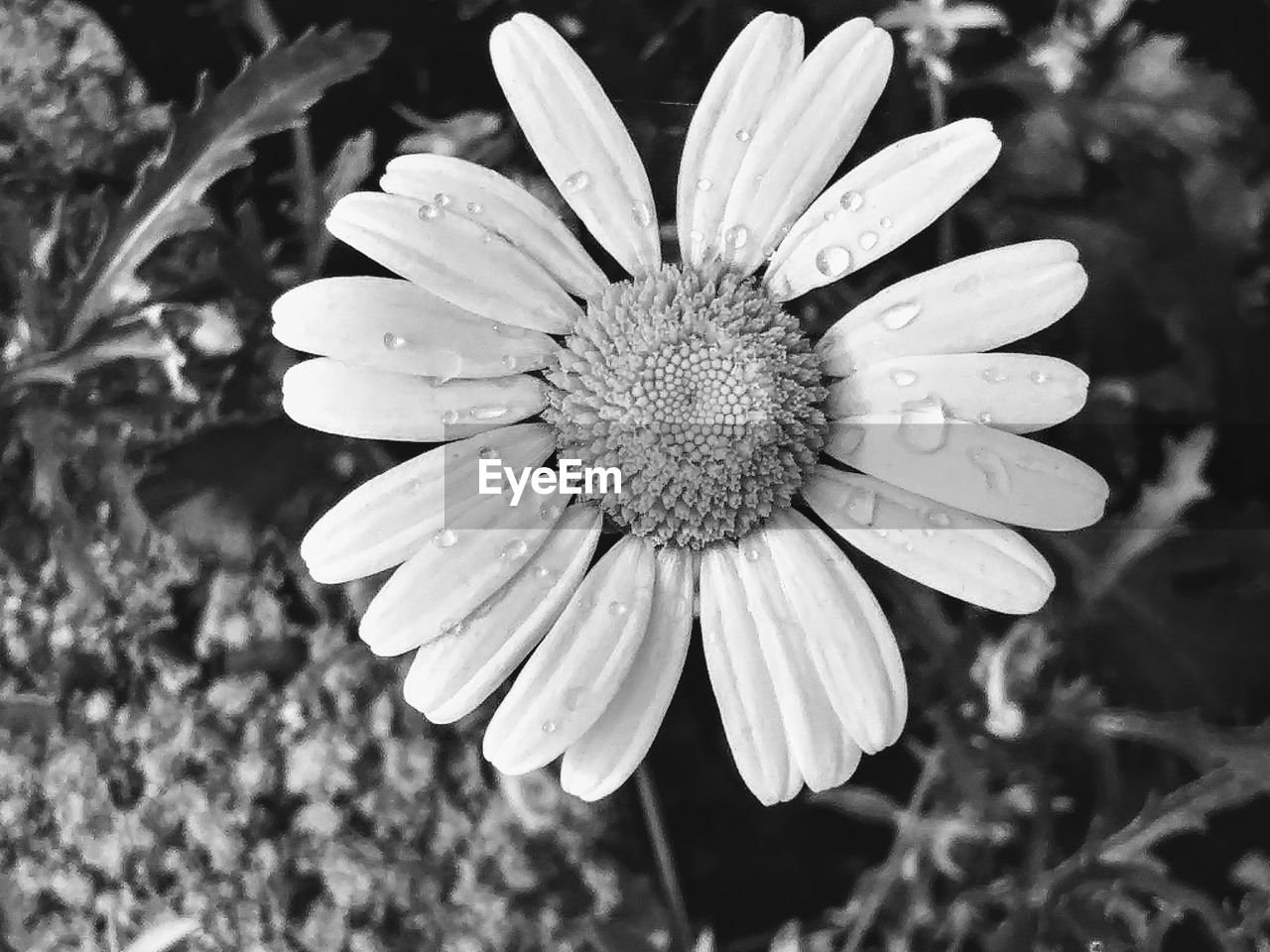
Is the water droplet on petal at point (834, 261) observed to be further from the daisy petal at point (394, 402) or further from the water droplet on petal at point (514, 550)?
the water droplet on petal at point (514, 550)

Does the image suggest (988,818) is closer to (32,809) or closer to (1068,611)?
(1068,611)

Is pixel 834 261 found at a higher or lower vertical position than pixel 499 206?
lower

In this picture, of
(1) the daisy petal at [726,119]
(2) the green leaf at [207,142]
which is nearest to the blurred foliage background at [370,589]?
(2) the green leaf at [207,142]

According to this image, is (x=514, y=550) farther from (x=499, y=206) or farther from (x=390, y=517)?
(x=499, y=206)

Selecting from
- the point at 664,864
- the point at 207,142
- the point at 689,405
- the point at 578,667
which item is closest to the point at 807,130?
the point at 689,405

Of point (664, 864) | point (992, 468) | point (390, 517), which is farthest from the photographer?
point (664, 864)
